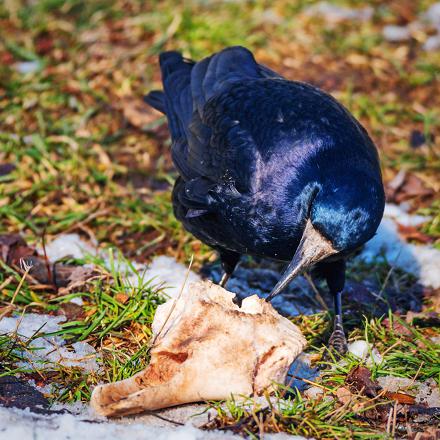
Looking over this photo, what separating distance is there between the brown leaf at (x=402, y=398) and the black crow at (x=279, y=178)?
0.46m

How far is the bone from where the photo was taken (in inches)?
128

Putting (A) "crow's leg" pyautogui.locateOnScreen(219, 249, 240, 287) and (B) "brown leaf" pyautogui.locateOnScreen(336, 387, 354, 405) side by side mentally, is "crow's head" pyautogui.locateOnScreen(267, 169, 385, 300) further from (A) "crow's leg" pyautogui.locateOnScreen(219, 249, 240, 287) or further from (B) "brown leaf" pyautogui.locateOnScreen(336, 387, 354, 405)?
(A) "crow's leg" pyautogui.locateOnScreen(219, 249, 240, 287)

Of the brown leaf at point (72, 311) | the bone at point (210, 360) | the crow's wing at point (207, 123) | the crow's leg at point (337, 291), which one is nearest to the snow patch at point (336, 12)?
the crow's wing at point (207, 123)

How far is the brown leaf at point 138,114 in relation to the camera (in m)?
6.43

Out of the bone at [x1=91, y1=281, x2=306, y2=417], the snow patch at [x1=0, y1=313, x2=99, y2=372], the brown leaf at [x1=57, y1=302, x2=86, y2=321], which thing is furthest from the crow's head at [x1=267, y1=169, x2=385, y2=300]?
the brown leaf at [x1=57, y1=302, x2=86, y2=321]

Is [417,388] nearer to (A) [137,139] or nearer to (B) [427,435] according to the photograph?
(B) [427,435]

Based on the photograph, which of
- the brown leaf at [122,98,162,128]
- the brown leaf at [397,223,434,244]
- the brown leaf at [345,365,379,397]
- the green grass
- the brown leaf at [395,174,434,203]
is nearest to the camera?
the brown leaf at [345,365,379,397]

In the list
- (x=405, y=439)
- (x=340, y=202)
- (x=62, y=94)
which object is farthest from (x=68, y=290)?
(x=62, y=94)

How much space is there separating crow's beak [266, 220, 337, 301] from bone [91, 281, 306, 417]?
358 mm

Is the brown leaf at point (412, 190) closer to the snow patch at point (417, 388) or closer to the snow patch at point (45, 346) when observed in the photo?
the snow patch at point (417, 388)

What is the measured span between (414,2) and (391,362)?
5.24 meters

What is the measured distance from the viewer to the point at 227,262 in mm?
4660

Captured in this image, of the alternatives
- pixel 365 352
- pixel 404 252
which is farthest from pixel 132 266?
pixel 404 252

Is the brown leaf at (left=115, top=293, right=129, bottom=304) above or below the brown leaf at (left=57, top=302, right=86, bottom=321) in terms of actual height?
above
